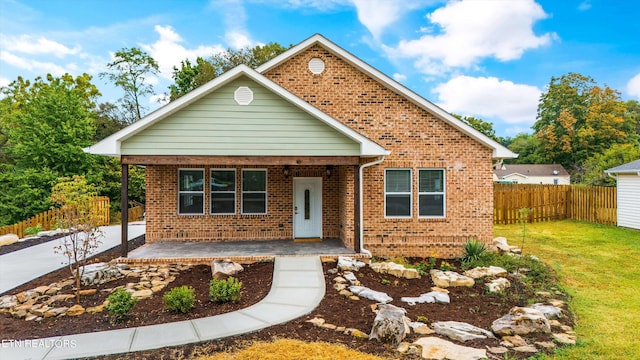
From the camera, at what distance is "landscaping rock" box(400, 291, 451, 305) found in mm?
7035

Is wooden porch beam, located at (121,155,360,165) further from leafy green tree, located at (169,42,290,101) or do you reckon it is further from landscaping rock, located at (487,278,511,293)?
leafy green tree, located at (169,42,290,101)

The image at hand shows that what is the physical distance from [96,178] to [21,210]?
13.0 ft

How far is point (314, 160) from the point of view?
9875 millimetres

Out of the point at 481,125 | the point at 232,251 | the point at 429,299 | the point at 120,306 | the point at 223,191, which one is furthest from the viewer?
the point at 481,125

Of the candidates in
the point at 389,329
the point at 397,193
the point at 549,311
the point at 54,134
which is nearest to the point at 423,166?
the point at 397,193

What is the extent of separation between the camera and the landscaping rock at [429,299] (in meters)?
7.04

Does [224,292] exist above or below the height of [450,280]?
above

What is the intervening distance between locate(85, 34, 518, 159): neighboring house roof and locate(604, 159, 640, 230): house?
9.76 m

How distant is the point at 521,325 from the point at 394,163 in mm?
6111

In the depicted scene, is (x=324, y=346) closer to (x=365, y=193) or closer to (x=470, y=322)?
(x=470, y=322)

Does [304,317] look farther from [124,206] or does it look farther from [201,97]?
[201,97]

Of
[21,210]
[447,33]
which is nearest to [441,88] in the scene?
[447,33]

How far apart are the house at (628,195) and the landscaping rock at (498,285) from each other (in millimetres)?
12068

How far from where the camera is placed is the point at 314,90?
11.4m
